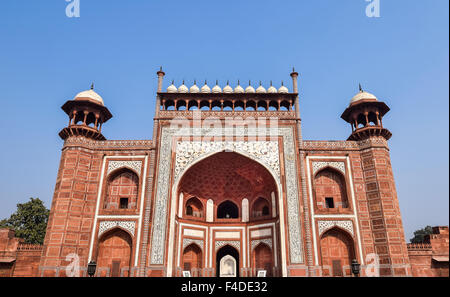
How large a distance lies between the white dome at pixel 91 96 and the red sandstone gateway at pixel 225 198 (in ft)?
0.37

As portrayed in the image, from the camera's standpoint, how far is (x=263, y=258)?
1847cm

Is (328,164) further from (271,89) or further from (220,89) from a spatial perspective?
(220,89)

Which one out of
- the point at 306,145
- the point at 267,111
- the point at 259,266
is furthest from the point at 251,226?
the point at 267,111

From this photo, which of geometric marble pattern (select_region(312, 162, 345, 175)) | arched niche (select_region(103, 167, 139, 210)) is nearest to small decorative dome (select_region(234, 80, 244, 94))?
geometric marble pattern (select_region(312, 162, 345, 175))

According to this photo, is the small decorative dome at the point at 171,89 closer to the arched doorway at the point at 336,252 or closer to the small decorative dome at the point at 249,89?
the small decorative dome at the point at 249,89

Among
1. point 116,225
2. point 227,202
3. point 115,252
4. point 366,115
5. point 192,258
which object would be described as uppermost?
point 366,115

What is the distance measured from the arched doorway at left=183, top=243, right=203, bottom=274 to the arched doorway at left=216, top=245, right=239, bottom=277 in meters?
1.66

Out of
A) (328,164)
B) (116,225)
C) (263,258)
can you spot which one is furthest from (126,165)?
(328,164)

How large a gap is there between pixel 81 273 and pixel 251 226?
10.0 metres

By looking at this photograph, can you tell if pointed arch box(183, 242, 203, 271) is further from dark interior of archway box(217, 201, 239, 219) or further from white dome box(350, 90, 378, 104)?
white dome box(350, 90, 378, 104)

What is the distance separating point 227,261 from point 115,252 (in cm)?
729
